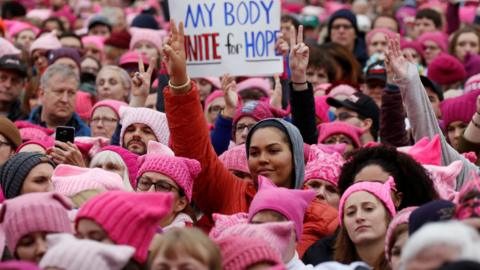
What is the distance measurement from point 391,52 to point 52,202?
326 centimetres

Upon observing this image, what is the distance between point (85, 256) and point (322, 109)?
6067mm

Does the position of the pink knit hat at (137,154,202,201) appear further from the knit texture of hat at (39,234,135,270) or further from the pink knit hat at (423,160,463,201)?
the knit texture of hat at (39,234,135,270)

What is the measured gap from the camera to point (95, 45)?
17.4m

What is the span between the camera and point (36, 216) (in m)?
7.65

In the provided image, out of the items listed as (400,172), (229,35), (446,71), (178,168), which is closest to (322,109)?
(229,35)

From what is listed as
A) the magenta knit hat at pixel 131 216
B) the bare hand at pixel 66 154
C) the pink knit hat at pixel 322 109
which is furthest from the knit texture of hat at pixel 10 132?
the magenta knit hat at pixel 131 216

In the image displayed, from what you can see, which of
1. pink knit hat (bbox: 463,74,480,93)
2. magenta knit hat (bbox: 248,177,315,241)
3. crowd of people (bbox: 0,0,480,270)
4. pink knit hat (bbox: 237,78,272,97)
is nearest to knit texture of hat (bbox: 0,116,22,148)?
crowd of people (bbox: 0,0,480,270)

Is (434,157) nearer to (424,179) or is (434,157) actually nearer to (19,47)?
(424,179)

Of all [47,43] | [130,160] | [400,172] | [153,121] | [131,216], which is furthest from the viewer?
[47,43]

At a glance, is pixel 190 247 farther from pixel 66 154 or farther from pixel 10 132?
pixel 10 132

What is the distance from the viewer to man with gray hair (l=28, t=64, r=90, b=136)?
12.6 metres

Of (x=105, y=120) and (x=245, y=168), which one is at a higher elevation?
(x=105, y=120)

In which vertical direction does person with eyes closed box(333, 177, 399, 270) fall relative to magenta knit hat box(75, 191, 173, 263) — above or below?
below

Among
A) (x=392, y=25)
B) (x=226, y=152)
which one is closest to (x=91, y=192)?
(x=226, y=152)
